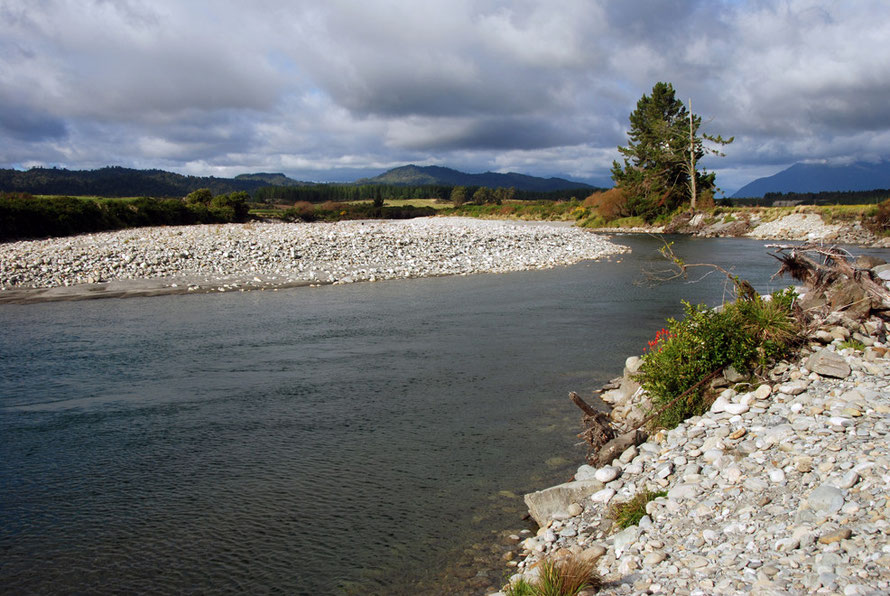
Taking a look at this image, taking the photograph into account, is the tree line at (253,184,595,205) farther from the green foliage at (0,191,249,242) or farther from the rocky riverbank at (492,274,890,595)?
the rocky riverbank at (492,274,890,595)

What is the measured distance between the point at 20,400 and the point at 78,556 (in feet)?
24.6

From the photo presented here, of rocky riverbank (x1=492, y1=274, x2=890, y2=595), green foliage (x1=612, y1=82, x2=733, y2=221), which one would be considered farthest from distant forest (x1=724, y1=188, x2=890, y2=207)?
rocky riverbank (x1=492, y1=274, x2=890, y2=595)

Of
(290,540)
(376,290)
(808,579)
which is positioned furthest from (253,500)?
(376,290)

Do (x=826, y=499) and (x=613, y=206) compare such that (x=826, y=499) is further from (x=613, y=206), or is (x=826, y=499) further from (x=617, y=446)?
(x=613, y=206)

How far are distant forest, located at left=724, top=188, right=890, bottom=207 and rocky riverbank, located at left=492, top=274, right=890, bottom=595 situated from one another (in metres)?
59.3

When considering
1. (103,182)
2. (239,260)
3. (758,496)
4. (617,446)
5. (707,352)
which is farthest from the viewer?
(103,182)

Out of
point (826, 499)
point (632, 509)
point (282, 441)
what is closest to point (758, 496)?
point (826, 499)

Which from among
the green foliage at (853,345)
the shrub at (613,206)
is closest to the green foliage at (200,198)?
the shrub at (613,206)

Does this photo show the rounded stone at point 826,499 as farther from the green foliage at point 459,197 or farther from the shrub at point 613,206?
the green foliage at point 459,197

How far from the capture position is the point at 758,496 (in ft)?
20.6

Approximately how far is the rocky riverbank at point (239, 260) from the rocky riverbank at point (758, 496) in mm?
23286

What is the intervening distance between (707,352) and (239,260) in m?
28.0

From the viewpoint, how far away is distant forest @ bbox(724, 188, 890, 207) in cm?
6373

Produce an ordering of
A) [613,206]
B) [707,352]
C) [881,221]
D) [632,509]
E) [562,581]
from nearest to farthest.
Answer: [562,581], [632,509], [707,352], [881,221], [613,206]
